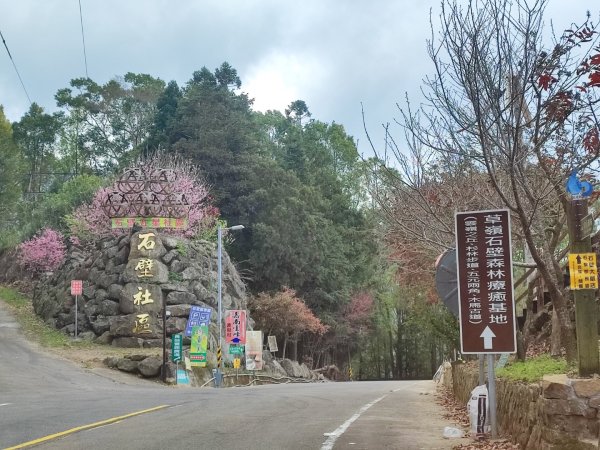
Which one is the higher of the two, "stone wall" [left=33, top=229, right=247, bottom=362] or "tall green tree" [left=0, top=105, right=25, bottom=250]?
"tall green tree" [left=0, top=105, right=25, bottom=250]

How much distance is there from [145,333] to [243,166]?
724 inches

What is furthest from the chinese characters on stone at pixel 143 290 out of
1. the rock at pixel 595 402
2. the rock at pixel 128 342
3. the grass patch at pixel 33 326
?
the rock at pixel 595 402

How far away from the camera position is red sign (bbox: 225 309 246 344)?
33.2m

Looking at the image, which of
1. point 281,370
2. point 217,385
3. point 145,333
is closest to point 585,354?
point 217,385

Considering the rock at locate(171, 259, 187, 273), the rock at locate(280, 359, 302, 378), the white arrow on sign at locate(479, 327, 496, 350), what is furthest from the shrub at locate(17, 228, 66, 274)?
the white arrow on sign at locate(479, 327, 496, 350)

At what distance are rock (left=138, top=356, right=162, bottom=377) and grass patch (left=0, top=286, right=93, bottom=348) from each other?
17.0ft

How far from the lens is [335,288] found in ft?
166

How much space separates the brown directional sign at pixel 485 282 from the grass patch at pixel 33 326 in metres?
27.9

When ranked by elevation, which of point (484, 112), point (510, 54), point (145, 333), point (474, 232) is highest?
Answer: point (510, 54)

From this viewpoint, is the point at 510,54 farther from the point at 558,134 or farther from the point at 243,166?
the point at 243,166

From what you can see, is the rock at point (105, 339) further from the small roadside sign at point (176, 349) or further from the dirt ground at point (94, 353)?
the small roadside sign at point (176, 349)

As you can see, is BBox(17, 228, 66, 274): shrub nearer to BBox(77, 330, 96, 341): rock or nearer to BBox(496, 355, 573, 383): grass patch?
BBox(77, 330, 96, 341): rock

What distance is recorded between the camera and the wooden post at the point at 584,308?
6.23m

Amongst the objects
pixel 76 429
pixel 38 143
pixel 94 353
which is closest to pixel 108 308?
pixel 94 353
